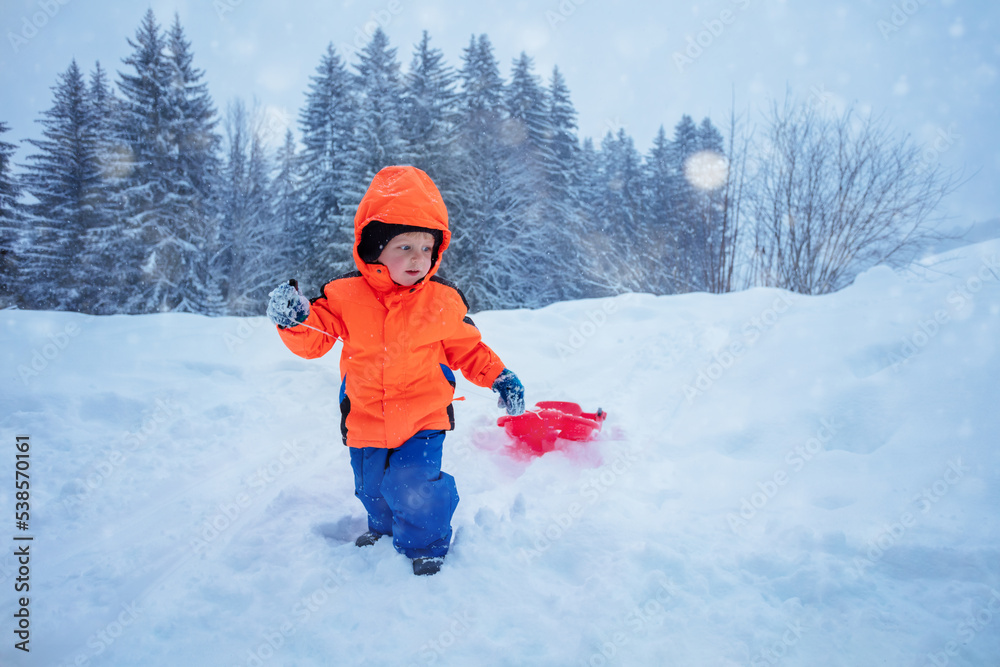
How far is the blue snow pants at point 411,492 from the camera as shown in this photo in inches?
81.0

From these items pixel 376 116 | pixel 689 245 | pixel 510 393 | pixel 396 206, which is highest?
pixel 376 116

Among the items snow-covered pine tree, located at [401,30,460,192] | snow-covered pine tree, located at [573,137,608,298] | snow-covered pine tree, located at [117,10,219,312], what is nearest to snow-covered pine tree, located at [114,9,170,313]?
snow-covered pine tree, located at [117,10,219,312]

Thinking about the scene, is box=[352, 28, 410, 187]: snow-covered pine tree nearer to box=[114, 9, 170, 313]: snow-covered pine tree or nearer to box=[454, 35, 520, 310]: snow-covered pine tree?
box=[454, 35, 520, 310]: snow-covered pine tree

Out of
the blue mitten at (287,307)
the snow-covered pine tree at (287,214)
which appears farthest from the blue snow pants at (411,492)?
the snow-covered pine tree at (287,214)

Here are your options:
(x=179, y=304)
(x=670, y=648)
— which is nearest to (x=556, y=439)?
(x=670, y=648)

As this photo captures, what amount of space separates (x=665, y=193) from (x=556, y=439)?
20.4 meters

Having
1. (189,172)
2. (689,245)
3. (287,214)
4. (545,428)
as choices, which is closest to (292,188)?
(287,214)

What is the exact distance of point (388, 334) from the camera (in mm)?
2131

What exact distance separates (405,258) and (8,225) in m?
22.6

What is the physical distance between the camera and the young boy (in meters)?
2.08

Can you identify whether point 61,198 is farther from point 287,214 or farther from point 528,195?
point 528,195

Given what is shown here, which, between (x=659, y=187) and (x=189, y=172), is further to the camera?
(x=659, y=187)

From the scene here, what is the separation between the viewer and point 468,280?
17.9m

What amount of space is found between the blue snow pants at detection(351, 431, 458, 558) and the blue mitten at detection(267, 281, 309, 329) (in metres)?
0.67
